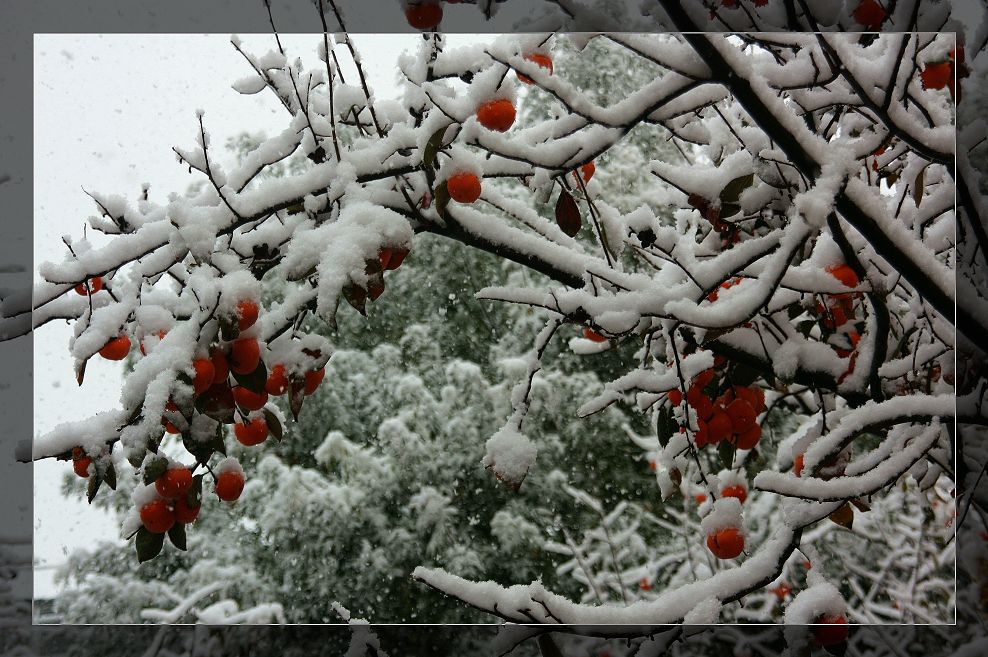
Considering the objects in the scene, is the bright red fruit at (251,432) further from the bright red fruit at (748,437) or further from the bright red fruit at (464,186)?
the bright red fruit at (748,437)

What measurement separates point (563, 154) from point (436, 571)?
342mm

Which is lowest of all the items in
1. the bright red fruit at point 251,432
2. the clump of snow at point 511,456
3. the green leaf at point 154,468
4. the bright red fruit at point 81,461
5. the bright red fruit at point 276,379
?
the clump of snow at point 511,456

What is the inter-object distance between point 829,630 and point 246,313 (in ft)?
1.71

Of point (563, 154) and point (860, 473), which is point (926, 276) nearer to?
point (860, 473)

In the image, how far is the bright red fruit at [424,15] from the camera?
0.67 m

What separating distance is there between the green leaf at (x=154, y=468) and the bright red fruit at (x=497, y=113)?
0.38 meters

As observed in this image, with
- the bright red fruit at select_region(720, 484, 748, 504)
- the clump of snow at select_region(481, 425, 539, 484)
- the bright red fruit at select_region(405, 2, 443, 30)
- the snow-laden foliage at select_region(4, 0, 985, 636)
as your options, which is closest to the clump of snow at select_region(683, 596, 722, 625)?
the snow-laden foliage at select_region(4, 0, 985, 636)

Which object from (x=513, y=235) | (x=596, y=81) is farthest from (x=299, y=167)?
(x=513, y=235)

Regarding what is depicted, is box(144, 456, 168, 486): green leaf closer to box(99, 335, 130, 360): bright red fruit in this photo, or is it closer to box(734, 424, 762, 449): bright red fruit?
box(99, 335, 130, 360): bright red fruit

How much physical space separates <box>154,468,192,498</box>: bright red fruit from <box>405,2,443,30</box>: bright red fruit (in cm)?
43

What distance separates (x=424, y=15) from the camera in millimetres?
676

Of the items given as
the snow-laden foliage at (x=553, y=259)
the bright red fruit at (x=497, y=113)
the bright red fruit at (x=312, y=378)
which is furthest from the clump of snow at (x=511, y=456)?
the bright red fruit at (x=497, y=113)

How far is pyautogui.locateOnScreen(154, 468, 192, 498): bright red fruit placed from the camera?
0.66 meters

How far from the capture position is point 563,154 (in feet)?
2.04
